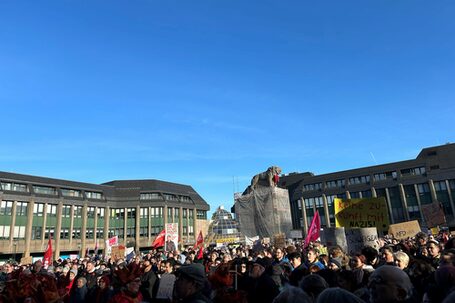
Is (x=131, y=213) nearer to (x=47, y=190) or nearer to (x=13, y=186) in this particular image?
(x=47, y=190)

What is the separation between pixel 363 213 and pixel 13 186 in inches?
2574

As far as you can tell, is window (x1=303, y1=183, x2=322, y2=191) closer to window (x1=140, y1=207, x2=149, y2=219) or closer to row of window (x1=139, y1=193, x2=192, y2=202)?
row of window (x1=139, y1=193, x2=192, y2=202)

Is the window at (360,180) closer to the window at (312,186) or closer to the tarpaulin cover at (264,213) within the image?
the window at (312,186)

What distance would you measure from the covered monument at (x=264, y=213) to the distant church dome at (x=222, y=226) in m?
43.4

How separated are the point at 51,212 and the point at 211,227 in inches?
1555

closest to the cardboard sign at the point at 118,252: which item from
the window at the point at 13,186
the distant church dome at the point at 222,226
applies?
the window at the point at 13,186

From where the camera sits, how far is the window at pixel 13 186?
60.9 meters

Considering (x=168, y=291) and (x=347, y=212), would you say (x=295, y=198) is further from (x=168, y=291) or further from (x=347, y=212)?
(x=168, y=291)

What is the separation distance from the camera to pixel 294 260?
7305 millimetres

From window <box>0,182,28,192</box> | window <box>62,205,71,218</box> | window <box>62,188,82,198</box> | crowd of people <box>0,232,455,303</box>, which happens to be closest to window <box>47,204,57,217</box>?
window <box>62,205,71,218</box>

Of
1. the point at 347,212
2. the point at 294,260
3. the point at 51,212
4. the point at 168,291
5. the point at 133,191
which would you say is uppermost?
the point at 133,191

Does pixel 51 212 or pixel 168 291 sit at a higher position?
pixel 51 212

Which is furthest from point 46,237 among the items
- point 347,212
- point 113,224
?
point 347,212

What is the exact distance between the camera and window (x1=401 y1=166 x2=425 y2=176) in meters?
64.7
